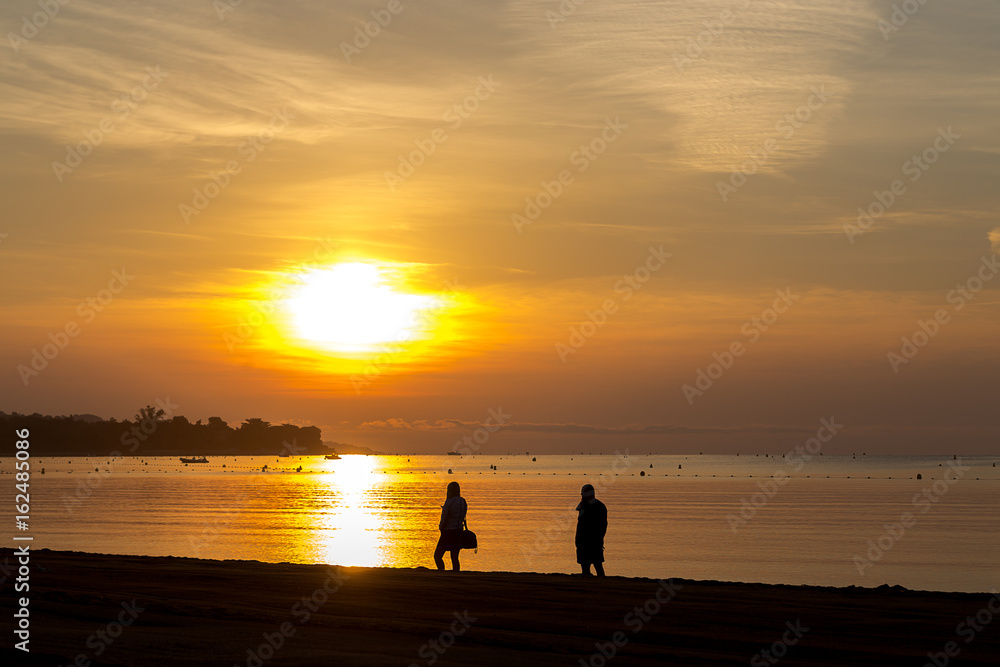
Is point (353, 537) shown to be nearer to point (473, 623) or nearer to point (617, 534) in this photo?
point (617, 534)

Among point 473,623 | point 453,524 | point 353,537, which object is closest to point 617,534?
point 353,537

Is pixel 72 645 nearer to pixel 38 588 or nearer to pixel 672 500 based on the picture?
pixel 38 588

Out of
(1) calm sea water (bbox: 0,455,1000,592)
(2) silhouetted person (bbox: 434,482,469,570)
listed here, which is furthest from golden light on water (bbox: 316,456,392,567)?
(2) silhouetted person (bbox: 434,482,469,570)

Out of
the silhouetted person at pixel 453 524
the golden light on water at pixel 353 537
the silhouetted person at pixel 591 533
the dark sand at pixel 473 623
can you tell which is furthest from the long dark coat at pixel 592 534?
the golden light on water at pixel 353 537

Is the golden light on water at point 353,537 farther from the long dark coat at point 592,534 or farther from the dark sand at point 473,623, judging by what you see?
the dark sand at point 473,623

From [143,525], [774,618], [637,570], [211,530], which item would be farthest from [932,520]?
[774,618]

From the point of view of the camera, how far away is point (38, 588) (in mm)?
16094

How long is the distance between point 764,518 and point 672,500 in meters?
31.1

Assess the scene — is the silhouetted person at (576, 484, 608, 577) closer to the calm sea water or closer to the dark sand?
the dark sand

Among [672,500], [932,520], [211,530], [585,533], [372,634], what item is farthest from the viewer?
[672,500]

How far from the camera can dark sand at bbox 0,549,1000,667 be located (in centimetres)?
1120

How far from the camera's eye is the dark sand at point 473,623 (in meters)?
11.2

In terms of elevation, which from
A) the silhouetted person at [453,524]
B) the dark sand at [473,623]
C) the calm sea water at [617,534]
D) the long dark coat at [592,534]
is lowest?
the dark sand at [473,623]

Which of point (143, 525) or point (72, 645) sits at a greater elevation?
point (143, 525)
